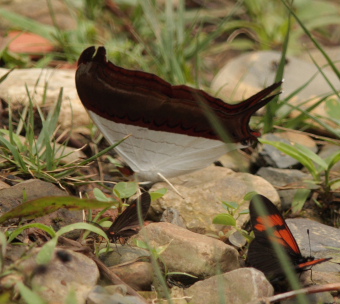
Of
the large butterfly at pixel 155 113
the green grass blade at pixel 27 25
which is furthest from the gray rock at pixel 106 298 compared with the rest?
the green grass blade at pixel 27 25

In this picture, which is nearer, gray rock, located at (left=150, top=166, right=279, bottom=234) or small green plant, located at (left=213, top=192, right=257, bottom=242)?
small green plant, located at (left=213, top=192, right=257, bottom=242)

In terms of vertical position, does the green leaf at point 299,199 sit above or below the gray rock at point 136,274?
below

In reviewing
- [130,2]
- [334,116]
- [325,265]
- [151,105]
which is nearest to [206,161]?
[151,105]

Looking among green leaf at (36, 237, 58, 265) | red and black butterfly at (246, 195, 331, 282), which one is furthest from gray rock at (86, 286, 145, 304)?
red and black butterfly at (246, 195, 331, 282)

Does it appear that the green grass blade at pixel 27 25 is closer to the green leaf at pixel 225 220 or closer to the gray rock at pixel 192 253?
the green leaf at pixel 225 220

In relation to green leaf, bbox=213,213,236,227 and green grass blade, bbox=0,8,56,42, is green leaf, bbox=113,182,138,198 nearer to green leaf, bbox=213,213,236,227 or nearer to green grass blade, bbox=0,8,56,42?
green leaf, bbox=213,213,236,227

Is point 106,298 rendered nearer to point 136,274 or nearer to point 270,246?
point 136,274

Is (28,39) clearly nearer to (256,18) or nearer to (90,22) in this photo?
(90,22)
